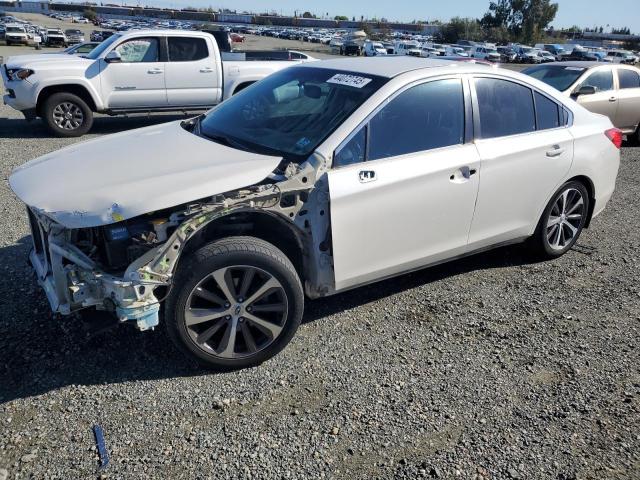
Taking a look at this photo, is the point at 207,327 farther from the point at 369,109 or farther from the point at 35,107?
the point at 35,107

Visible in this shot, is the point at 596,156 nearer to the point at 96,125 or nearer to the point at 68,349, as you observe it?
the point at 68,349

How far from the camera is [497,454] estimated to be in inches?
108

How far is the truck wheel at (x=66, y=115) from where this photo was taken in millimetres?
9609

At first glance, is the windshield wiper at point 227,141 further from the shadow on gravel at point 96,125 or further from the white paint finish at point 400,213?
the shadow on gravel at point 96,125

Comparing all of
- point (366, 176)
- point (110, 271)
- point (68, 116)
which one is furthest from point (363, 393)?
point (68, 116)

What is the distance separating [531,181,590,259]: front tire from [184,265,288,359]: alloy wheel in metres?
2.62

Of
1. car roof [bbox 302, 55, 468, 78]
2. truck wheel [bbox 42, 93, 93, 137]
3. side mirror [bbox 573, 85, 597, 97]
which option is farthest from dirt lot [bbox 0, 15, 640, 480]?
side mirror [bbox 573, 85, 597, 97]

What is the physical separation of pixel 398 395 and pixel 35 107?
8943 mm

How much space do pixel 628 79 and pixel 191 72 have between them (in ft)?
27.5

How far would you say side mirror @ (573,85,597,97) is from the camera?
959cm

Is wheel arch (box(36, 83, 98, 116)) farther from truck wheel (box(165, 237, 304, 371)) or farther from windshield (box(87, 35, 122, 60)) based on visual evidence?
truck wheel (box(165, 237, 304, 371))

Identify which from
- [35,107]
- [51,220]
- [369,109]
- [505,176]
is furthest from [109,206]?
[35,107]

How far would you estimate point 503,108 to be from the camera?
14.0 feet

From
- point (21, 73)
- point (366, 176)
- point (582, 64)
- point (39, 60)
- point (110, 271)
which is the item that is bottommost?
point (110, 271)
